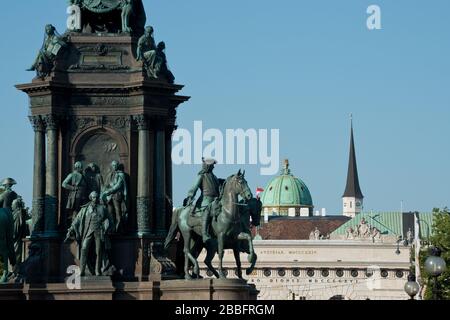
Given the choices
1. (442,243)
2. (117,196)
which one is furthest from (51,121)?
(442,243)

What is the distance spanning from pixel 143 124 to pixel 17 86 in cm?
393

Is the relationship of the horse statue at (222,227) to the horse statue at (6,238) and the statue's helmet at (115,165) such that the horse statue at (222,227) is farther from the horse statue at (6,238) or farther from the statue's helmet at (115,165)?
the horse statue at (6,238)

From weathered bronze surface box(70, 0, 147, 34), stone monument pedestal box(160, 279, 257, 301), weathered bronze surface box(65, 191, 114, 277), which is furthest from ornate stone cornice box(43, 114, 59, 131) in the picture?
stone monument pedestal box(160, 279, 257, 301)

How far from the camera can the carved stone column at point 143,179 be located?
4862 cm

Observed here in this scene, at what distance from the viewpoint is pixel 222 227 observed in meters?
47.1

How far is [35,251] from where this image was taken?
48469 millimetres

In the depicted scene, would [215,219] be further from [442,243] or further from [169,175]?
[442,243]

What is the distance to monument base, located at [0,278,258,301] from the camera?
46469 mm

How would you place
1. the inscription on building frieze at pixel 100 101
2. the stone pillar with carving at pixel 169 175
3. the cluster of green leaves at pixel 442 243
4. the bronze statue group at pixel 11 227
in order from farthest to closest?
1. the cluster of green leaves at pixel 442 243
2. the stone pillar with carving at pixel 169 175
3. the inscription on building frieze at pixel 100 101
4. the bronze statue group at pixel 11 227

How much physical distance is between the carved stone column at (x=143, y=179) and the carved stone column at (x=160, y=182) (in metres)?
0.37

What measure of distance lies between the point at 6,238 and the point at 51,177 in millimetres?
2285

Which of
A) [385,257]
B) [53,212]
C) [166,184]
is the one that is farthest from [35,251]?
[385,257]

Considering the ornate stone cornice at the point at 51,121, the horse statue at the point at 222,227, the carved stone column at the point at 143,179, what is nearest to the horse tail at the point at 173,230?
the horse statue at the point at 222,227
